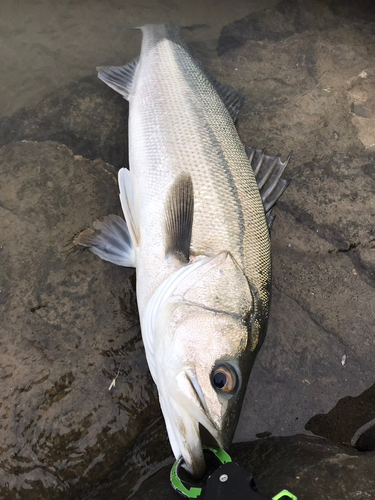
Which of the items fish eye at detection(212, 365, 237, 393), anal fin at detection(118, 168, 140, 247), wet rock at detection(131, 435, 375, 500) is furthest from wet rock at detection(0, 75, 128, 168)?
wet rock at detection(131, 435, 375, 500)

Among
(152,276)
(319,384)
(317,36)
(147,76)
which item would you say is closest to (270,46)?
(317,36)

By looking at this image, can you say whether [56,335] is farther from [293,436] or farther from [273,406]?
[293,436]

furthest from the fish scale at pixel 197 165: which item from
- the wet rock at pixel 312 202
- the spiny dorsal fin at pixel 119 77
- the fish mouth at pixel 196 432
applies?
the fish mouth at pixel 196 432

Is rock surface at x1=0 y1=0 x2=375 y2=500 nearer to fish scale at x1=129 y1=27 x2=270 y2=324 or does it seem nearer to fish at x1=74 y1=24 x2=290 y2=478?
fish at x1=74 y1=24 x2=290 y2=478

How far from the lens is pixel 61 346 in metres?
2.54

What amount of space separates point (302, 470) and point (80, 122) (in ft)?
10.3

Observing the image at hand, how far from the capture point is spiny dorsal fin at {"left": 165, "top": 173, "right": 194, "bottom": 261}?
2.38m

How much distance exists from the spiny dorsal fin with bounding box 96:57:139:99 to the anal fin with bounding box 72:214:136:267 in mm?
1308

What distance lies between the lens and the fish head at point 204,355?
1833mm

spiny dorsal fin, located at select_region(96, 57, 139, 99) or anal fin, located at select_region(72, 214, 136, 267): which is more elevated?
spiny dorsal fin, located at select_region(96, 57, 139, 99)

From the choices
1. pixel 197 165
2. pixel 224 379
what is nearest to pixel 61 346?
pixel 224 379

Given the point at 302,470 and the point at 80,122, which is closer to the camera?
the point at 302,470

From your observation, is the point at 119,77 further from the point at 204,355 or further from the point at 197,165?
the point at 204,355

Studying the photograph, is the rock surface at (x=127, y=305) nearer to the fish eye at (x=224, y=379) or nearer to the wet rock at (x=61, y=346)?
the wet rock at (x=61, y=346)
